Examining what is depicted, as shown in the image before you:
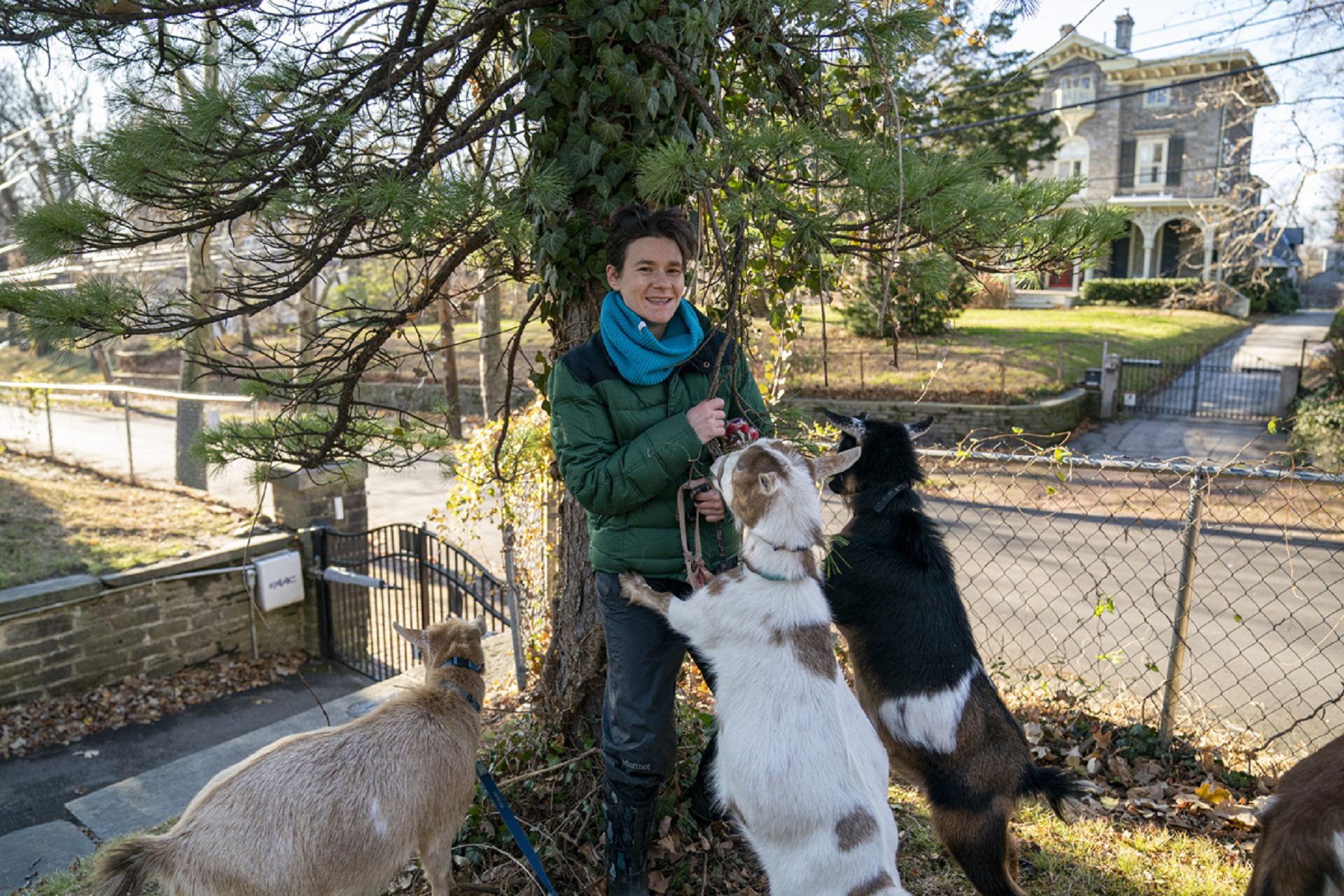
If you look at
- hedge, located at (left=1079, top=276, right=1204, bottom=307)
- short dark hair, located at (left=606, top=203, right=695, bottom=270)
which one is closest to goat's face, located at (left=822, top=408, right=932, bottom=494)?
short dark hair, located at (left=606, top=203, right=695, bottom=270)

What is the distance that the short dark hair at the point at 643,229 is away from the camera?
9.18ft

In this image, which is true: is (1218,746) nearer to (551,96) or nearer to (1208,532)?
(551,96)

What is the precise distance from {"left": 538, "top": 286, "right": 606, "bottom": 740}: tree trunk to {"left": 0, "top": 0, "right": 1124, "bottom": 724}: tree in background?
0.04 feet

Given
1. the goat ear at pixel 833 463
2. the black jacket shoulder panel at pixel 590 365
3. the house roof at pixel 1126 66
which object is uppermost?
the house roof at pixel 1126 66

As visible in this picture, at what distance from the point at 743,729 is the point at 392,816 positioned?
114 centimetres

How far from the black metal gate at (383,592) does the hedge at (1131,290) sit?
111 feet

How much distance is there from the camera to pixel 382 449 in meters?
4.10

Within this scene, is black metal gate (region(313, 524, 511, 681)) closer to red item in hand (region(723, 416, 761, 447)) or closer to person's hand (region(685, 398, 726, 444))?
red item in hand (region(723, 416, 761, 447))

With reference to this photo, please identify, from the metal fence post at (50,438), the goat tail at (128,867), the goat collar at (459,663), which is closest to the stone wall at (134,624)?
the goat collar at (459,663)

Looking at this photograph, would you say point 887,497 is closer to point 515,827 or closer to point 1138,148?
point 515,827

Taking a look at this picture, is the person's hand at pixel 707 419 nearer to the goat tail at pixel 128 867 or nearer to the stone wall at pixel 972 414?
the goat tail at pixel 128 867

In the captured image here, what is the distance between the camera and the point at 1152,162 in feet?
131

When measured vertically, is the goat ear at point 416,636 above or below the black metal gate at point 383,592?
above

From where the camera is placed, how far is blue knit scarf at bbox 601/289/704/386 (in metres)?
2.80
